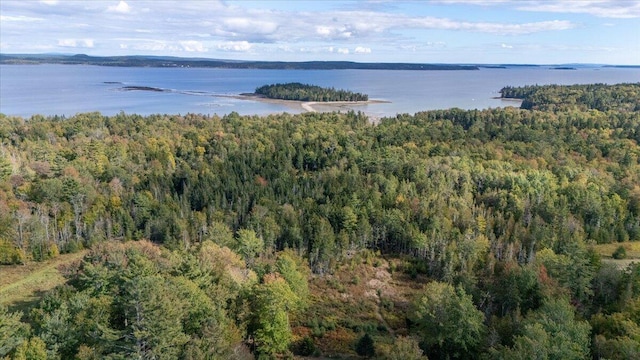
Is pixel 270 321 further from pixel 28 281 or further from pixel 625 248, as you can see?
pixel 625 248

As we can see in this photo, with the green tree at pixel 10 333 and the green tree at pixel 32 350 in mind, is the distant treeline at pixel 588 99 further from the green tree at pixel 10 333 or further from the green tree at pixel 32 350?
the green tree at pixel 32 350

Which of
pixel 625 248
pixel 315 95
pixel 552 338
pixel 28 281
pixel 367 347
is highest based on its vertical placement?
pixel 315 95

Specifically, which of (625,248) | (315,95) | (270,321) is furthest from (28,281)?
(315,95)

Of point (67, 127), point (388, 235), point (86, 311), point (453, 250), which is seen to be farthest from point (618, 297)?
point (67, 127)

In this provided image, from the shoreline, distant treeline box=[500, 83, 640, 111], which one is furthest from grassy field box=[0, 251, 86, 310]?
distant treeline box=[500, 83, 640, 111]

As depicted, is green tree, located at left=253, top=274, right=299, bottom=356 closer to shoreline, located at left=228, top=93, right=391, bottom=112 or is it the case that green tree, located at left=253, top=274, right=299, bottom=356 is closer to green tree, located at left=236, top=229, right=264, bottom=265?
green tree, located at left=236, top=229, right=264, bottom=265

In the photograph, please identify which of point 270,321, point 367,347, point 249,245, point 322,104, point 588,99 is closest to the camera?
point 270,321

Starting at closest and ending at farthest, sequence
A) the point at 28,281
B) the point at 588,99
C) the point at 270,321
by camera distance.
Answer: the point at 270,321 → the point at 28,281 → the point at 588,99
